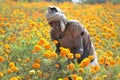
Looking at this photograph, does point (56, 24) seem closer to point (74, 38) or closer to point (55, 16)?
point (55, 16)

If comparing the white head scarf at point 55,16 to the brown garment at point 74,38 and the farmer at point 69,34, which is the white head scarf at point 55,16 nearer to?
the farmer at point 69,34

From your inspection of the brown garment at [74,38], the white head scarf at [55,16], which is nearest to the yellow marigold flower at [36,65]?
the white head scarf at [55,16]

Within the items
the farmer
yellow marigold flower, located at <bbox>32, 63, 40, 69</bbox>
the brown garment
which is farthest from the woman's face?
yellow marigold flower, located at <bbox>32, 63, 40, 69</bbox>

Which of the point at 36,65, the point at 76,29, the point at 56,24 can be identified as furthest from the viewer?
the point at 76,29

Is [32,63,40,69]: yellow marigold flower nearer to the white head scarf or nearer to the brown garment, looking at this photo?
the white head scarf

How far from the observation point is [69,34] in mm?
5035

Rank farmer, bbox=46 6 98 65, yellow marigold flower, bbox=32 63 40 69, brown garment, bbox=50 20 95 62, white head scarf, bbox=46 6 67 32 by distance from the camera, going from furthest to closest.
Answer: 1. brown garment, bbox=50 20 95 62
2. farmer, bbox=46 6 98 65
3. white head scarf, bbox=46 6 67 32
4. yellow marigold flower, bbox=32 63 40 69

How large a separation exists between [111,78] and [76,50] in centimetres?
56

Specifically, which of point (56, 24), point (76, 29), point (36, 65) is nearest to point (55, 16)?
point (56, 24)

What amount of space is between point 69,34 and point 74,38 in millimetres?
80

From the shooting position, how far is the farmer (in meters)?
4.75

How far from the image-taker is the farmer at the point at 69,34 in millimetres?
4754

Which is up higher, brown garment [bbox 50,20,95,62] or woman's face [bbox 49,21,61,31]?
woman's face [bbox 49,21,61,31]

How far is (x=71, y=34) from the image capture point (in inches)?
198
